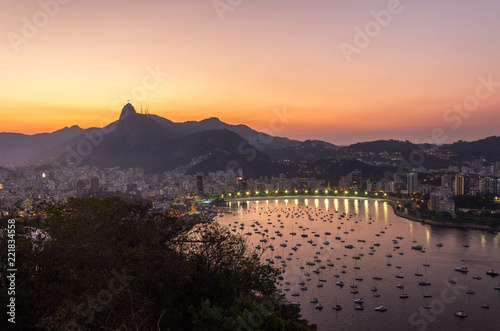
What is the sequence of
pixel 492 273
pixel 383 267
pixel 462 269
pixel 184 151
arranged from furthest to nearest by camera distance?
pixel 184 151 < pixel 383 267 < pixel 462 269 < pixel 492 273

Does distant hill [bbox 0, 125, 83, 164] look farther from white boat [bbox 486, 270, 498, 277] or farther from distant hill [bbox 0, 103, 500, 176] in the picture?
white boat [bbox 486, 270, 498, 277]

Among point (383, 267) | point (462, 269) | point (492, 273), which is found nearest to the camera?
point (492, 273)

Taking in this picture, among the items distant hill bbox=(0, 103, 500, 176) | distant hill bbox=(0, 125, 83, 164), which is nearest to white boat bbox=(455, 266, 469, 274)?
distant hill bbox=(0, 103, 500, 176)

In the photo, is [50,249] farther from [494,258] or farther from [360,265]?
[494,258]

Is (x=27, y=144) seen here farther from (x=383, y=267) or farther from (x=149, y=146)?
(x=383, y=267)

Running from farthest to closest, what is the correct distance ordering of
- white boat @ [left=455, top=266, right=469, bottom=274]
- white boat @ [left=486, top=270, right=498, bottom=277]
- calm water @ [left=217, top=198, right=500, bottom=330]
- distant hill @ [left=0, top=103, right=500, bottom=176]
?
distant hill @ [left=0, top=103, right=500, bottom=176] → white boat @ [left=455, top=266, right=469, bottom=274] → white boat @ [left=486, top=270, right=498, bottom=277] → calm water @ [left=217, top=198, right=500, bottom=330]

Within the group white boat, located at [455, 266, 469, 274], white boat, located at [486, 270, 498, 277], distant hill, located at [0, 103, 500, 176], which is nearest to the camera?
white boat, located at [486, 270, 498, 277]

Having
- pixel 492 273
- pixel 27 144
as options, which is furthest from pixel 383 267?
pixel 27 144

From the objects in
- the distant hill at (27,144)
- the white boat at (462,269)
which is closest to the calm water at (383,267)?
the white boat at (462,269)

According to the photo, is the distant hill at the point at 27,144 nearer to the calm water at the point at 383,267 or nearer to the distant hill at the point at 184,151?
the distant hill at the point at 184,151

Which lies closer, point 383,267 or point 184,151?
point 383,267
